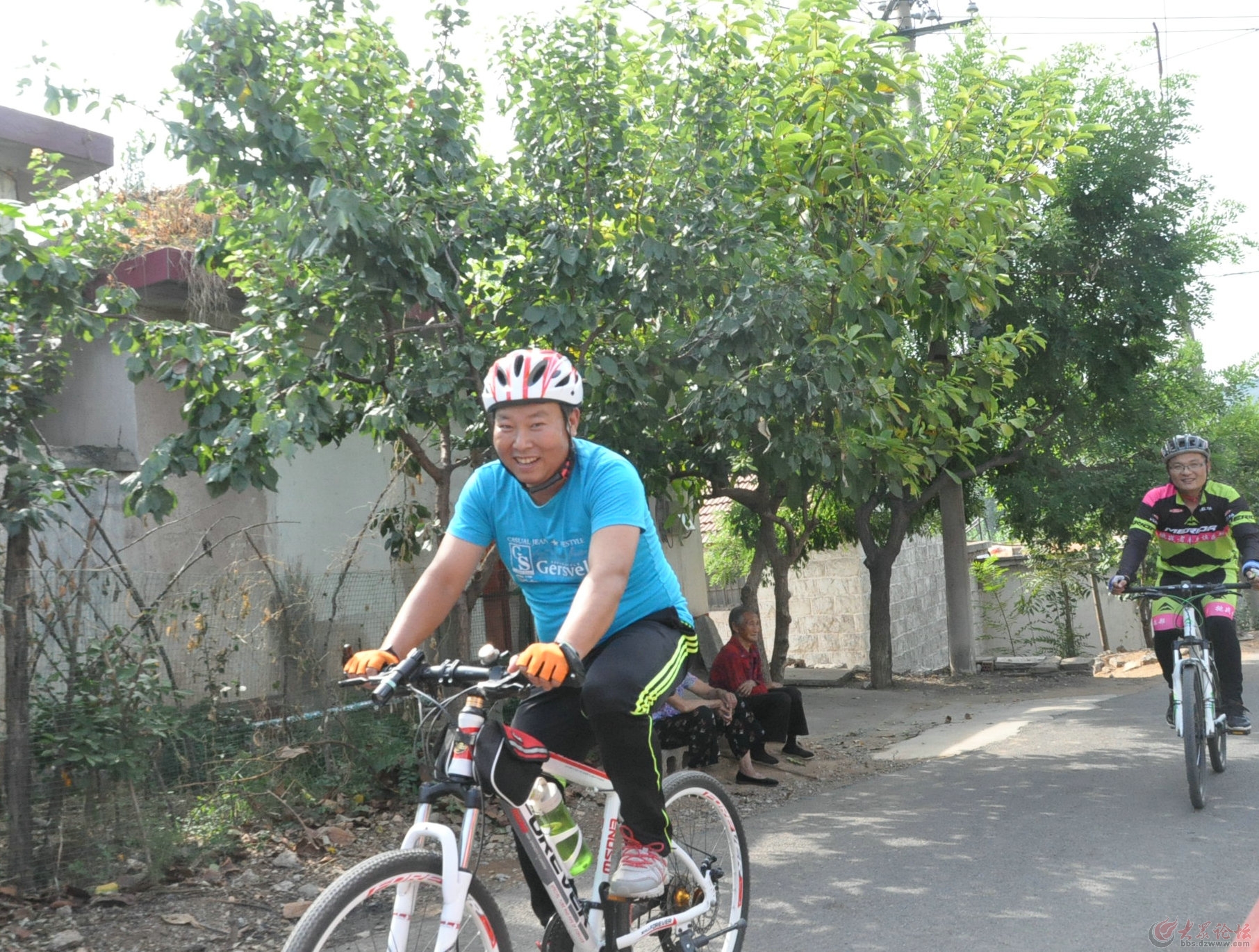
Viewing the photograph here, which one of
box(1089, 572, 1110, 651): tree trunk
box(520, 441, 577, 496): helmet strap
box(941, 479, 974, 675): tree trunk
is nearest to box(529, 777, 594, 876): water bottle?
box(520, 441, 577, 496): helmet strap

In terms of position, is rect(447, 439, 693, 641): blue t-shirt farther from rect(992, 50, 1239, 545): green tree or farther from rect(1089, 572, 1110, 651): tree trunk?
rect(1089, 572, 1110, 651): tree trunk

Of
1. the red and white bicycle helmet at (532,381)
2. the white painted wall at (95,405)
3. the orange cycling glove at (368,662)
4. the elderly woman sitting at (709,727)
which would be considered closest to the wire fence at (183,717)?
the elderly woman sitting at (709,727)

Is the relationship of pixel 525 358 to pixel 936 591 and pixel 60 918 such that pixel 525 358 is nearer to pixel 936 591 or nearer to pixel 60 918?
pixel 60 918

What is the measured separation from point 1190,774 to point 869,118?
431 centimetres

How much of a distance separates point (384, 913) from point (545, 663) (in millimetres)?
729

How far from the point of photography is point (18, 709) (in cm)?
534

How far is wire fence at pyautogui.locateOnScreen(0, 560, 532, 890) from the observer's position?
17.8 feet

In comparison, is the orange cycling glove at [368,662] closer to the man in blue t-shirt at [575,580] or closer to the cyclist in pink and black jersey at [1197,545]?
the man in blue t-shirt at [575,580]

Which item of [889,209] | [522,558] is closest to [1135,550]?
[889,209]

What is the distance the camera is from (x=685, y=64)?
7266 mm

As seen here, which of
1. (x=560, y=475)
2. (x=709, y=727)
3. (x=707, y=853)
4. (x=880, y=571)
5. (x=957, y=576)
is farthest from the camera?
(x=957, y=576)

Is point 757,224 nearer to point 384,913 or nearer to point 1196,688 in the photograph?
point 1196,688

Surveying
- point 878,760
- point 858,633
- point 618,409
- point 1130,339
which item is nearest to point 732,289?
point 618,409

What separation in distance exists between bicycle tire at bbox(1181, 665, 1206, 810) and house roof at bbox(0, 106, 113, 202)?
7.57 metres
